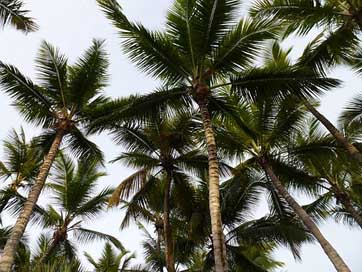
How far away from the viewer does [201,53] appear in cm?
1074

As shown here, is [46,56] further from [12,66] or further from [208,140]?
[208,140]

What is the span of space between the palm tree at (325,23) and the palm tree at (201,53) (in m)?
1.71

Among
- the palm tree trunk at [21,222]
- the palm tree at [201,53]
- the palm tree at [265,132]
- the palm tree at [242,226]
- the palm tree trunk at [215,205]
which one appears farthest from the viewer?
the palm tree at [242,226]

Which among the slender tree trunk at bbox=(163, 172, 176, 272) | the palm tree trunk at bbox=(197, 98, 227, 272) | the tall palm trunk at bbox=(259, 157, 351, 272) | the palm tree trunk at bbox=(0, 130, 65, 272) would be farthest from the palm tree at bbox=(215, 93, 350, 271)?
the palm tree trunk at bbox=(0, 130, 65, 272)

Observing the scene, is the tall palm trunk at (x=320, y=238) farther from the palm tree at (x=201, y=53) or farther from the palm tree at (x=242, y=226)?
the palm tree at (x=201, y=53)

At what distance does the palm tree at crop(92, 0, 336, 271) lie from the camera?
10461mm

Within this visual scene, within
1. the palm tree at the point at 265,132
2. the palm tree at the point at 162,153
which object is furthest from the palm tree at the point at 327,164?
the palm tree at the point at 162,153

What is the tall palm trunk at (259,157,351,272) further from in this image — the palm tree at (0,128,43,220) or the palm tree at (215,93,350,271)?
the palm tree at (0,128,43,220)

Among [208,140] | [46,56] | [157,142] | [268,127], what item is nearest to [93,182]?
[157,142]

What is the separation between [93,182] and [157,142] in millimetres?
4465

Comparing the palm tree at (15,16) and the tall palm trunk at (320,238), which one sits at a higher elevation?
the palm tree at (15,16)

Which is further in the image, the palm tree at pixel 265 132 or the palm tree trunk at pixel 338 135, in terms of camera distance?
the palm tree at pixel 265 132

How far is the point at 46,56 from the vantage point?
507 inches

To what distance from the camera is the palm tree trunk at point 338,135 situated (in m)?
12.1
